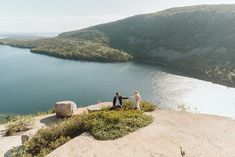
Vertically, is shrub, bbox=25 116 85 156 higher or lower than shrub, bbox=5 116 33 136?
higher

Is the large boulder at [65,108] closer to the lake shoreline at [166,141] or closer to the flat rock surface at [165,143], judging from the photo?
the lake shoreline at [166,141]

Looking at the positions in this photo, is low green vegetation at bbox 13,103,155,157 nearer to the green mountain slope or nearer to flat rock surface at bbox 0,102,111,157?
flat rock surface at bbox 0,102,111,157

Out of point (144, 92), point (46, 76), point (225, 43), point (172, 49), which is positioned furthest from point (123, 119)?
point (172, 49)

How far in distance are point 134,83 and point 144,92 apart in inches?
523

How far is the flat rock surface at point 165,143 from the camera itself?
21.9 metres

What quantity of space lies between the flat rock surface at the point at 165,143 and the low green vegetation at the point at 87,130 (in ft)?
2.53

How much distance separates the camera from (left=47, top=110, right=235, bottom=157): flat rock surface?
21.9 meters

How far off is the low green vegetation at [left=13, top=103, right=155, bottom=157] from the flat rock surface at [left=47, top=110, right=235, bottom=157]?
771mm

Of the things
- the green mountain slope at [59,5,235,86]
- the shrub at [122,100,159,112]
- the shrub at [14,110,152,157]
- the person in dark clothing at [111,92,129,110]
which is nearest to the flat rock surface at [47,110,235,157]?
the shrub at [14,110,152,157]

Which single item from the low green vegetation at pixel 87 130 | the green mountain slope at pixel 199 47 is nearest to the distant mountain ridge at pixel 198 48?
the green mountain slope at pixel 199 47

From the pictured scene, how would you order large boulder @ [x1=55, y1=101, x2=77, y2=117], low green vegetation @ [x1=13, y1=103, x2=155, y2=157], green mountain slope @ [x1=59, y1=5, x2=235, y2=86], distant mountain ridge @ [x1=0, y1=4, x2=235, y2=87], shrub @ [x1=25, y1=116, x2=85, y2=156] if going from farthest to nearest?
green mountain slope @ [x1=59, y1=5, x2=235, y2=86] < distant mountain ridge @ [x1=0, y1=4, x2=235, y2=87] < large boulder @ [x1=55, y1=101, x2=77, y2=117] < shrub @ [x1=25, y1=116, x2=85, y2=156] < low green vegetation @ [x1=13, y1=103, x2=155, y2=157]

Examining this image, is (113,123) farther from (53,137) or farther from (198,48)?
(198,48)

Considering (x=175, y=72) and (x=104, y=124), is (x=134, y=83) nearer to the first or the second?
(x=175, y=72)

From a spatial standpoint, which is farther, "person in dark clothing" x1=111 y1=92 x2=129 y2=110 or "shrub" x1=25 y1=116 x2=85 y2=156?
"person in dark clothing" x1=111 y1=92 x2=129 y2=110
